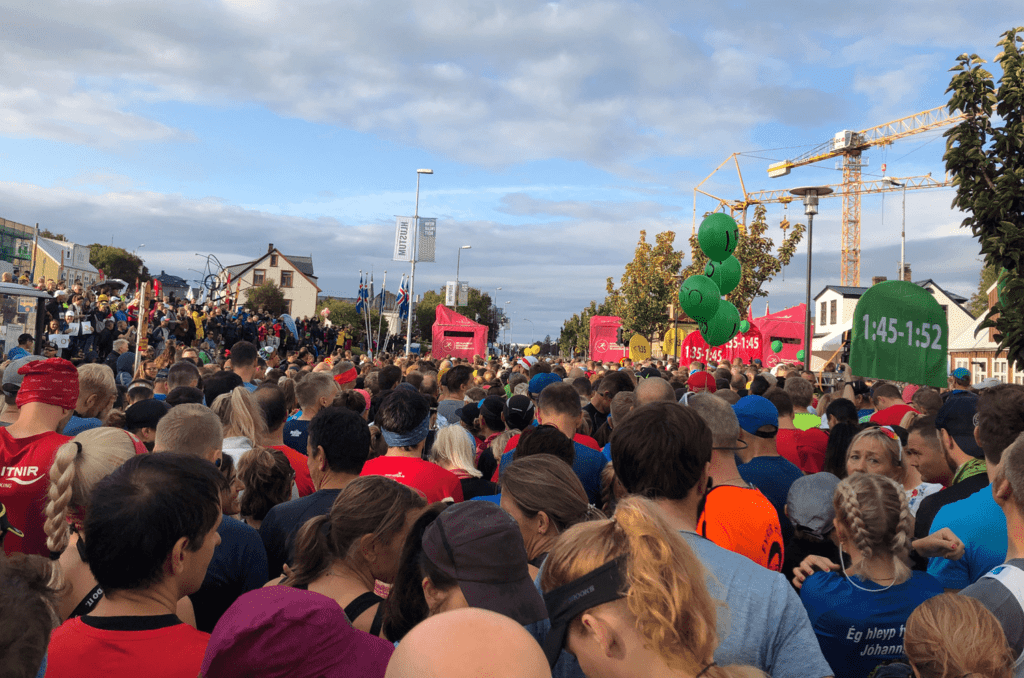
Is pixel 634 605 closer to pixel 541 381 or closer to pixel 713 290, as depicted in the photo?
pixel 541 381

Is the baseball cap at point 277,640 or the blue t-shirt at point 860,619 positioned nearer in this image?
the baseball cap at point 277,640

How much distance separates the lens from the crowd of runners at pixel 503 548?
1603 millimetres

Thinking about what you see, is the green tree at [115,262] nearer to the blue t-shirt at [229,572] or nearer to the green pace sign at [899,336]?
the green pace sign at [899,336]

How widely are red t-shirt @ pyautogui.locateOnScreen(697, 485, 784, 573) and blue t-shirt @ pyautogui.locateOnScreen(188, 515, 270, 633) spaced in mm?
1833

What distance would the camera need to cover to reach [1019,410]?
139 inches

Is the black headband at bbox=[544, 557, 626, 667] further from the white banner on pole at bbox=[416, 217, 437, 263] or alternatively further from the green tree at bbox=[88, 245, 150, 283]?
the green tree at bbox=[88, 245, 150, 283]

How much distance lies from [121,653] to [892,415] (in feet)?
20.8

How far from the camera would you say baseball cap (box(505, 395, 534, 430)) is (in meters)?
5.45

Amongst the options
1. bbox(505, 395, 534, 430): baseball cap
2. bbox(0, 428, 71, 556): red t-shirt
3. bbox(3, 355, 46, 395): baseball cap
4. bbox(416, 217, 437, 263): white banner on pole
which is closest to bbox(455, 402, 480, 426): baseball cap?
bbox(505, 395, 534, 430): baseball cap

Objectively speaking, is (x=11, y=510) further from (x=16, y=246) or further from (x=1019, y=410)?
(x=16, y=246)

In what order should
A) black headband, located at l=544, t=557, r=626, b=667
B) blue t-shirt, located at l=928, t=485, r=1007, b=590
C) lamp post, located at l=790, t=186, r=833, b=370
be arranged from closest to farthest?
black headband, located at l=544, t=557, r=626, b=667 < blue t-shirt, located at l=928, t=485, r=1007, b=590 < lamp post, located at l=790, t=186, r=833, b=370

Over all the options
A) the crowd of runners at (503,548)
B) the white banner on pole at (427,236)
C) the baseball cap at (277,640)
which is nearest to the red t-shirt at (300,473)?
the crowd of runners at (503,548)

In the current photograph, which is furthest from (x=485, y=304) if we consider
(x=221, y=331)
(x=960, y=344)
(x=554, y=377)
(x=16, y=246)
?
(x=554, y=377)

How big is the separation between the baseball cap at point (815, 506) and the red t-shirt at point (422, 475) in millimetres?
1855
